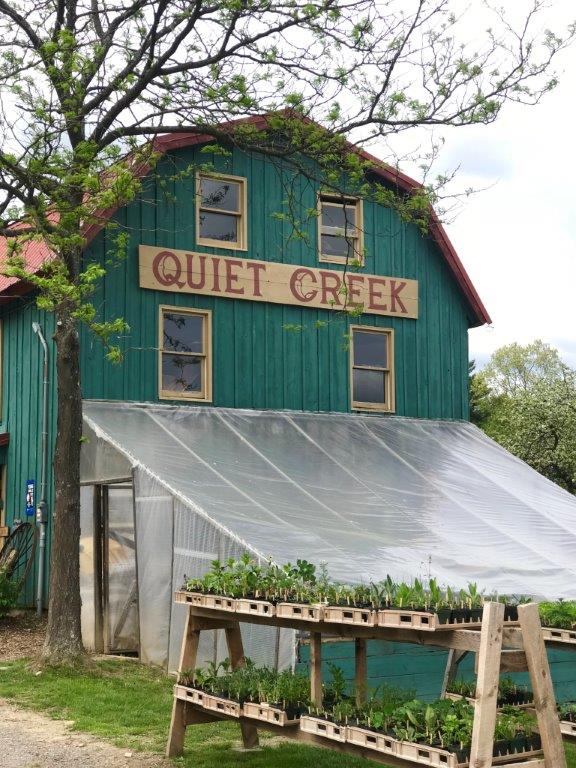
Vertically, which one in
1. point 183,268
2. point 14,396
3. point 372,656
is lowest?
point 372,656

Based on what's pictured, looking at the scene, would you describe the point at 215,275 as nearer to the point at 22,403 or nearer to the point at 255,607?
the point at 22,403

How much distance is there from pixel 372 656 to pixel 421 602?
5254mm

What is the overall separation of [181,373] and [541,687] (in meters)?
11.2

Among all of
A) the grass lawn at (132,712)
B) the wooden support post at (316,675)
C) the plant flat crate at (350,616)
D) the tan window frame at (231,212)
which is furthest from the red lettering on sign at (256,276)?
the plant flat crate at (350,616)

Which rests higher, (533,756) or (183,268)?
(183,268)

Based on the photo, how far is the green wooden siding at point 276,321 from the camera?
16484 millimetres

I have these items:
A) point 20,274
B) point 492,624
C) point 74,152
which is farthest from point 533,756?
point 74,152

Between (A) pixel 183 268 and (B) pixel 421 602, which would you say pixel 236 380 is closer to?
(A) pixel 183 268

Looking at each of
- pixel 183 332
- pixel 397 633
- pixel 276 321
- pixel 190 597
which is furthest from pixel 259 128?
pixel 397 633

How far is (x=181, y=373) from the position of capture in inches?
669

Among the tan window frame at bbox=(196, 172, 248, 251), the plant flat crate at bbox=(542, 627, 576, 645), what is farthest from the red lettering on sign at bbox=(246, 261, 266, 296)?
the plant flat crate at bbox=(542, 627, 576, 645)

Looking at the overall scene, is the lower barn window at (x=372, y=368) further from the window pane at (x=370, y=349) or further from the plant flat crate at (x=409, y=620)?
the plant flat crate at (x=409, y=620)

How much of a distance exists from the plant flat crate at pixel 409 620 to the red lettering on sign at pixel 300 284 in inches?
448

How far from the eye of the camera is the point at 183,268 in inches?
667
